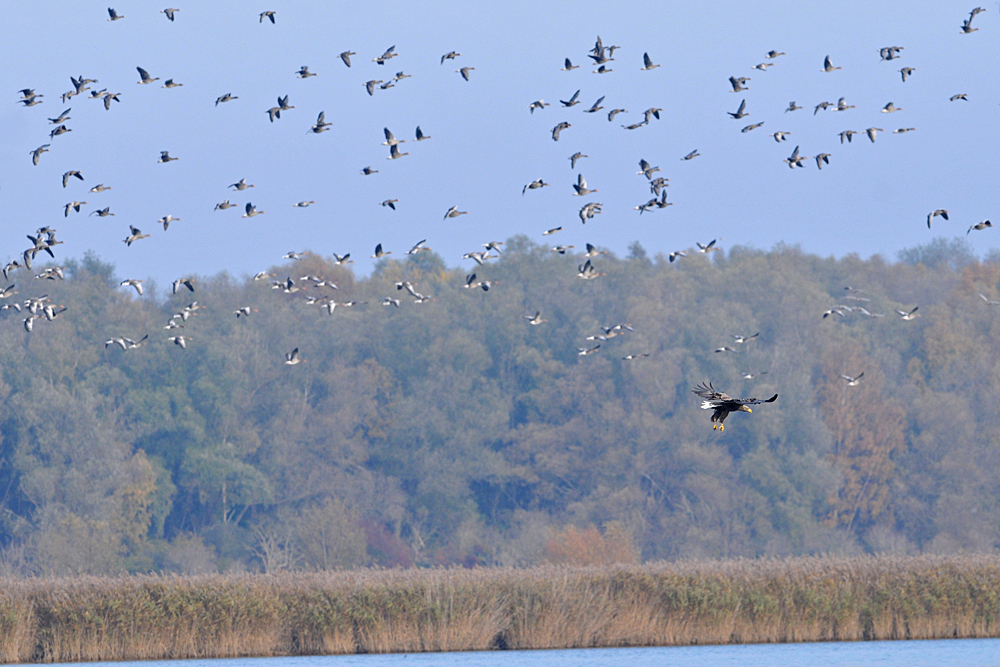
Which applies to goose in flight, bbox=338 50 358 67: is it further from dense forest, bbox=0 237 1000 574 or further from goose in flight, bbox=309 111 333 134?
dense forest, bbox=0 237 1000 574

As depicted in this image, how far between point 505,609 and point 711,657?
4422mm

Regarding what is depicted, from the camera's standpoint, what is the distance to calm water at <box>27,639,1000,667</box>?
103 ft

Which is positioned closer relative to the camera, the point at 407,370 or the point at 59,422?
the point at 59,422

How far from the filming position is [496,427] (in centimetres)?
7975

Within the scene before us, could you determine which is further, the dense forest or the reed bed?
the dense forest

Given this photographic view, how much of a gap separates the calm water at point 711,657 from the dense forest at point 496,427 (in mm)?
32519

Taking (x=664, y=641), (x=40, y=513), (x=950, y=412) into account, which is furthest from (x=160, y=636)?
(x=950, y=412)

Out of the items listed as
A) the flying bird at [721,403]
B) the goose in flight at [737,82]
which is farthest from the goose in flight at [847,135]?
the flying bird at [721,403]

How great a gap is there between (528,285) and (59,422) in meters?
26.3

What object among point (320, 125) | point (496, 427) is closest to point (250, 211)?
point (320, 125)

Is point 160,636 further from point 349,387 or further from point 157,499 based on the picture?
point 349,387

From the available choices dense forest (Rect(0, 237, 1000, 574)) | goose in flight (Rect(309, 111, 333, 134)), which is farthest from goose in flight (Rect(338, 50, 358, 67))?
dense forest (Rect(0, 237, 1000, 574))

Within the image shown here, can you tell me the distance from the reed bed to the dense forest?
3167cm

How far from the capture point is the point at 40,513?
236 feet
